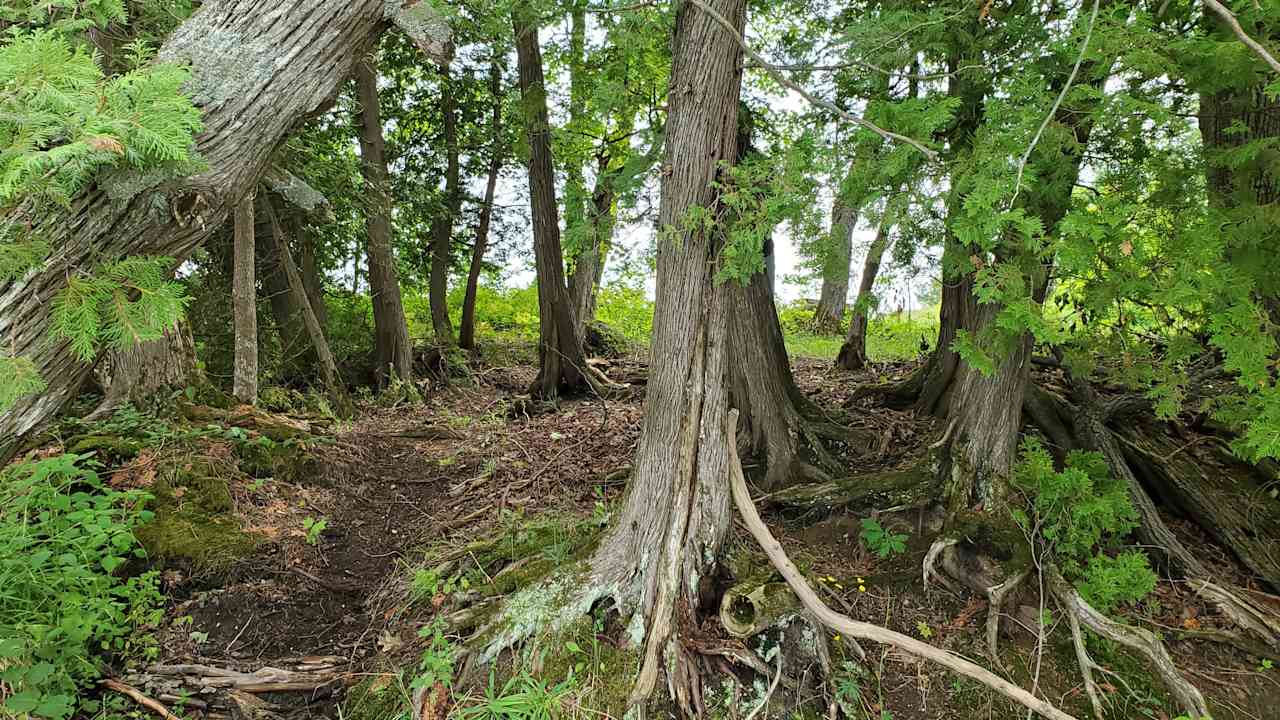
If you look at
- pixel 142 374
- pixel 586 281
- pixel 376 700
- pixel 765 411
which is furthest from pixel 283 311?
pixel 765 411

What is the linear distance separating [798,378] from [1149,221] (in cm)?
514

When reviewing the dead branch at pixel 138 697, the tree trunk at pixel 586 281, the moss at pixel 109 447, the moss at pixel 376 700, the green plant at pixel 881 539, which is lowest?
the moss at pixel 376 700

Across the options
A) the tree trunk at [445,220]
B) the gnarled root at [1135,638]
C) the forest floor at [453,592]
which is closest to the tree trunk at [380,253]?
the tree trunk at [445,220]

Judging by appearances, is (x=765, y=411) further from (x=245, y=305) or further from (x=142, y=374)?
(x=142, y=374)

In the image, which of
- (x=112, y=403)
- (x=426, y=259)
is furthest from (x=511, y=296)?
(x=112, y=403)

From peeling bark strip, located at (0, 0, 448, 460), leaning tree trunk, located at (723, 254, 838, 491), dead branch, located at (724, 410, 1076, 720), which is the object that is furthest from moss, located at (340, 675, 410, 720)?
leaning tree trunk, located at (723, 254, 838, 491)

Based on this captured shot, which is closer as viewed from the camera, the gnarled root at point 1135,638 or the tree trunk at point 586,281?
the gnarled root at point 1135,638

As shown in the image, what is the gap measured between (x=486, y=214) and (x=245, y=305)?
4657 mm

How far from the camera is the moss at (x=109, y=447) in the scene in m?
4.07

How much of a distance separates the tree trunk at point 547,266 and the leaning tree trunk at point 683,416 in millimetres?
3492

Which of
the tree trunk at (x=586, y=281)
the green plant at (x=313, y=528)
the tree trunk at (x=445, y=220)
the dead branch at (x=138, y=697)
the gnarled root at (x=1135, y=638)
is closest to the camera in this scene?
the dead branch at (x=138, y=697)

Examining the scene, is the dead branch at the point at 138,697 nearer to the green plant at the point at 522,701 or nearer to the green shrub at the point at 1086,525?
the green plant at the point at 522,701

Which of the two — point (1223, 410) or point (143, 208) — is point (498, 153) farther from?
point (1223, 410)

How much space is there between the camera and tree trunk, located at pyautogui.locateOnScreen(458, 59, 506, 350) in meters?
9.15
